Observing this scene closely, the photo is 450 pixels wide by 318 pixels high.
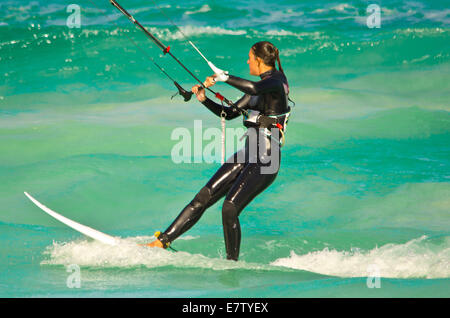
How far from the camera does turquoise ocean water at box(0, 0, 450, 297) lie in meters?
4.62

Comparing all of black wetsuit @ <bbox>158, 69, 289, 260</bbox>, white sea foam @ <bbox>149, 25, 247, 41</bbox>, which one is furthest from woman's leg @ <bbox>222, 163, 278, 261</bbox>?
white sea foam @ <bbox>149, 25, 247, 41</bbox>

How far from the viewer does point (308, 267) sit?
4.81m

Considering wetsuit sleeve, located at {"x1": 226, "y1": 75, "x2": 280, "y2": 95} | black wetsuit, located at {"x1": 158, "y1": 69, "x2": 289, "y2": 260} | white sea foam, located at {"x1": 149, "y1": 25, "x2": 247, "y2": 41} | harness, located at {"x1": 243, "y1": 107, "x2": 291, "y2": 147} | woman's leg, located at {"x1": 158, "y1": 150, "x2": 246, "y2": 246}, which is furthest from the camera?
white sea foam, located at {"x1": 149, "y1": 25, "x2": 247, "y2": 41}

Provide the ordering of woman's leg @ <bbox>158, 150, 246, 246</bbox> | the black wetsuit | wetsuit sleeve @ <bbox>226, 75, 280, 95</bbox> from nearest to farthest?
1. wetsuit sleeve @ <bbox>226, 75, 280, 95</bbox>
2. the black wetsuit
3. woman's leg @ <bbox>158, 150, 246, 246</bbox>

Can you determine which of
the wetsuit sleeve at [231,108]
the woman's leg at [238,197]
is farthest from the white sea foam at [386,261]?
the wetsuit sleeve at [231,108]

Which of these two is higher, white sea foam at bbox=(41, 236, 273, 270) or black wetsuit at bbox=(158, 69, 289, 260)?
black wetsuit at bbox=(158, 69, 289, 260)

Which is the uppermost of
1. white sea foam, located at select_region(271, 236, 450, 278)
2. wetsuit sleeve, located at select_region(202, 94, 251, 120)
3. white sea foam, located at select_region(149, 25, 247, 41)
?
white sea foam, located at select_region(149, 25, 247, 41)

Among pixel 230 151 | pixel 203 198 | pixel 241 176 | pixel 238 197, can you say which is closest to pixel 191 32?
pixel 230 151

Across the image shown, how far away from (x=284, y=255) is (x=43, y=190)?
3018 mm

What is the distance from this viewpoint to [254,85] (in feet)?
14.1

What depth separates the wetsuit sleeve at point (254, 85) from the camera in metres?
4.27

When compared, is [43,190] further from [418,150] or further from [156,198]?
A: [418,150]

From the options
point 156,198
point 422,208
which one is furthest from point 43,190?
point 422,208

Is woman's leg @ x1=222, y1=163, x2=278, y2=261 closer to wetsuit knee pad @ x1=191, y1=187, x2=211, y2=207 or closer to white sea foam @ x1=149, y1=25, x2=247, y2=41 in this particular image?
wetsuit knee pad @ x1=191, y1=187, x2=211, y2=207
